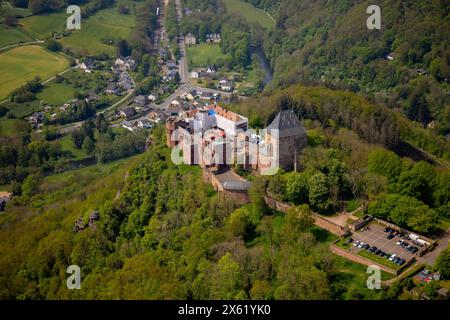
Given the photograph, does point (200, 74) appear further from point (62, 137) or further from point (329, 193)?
point (329, 193)

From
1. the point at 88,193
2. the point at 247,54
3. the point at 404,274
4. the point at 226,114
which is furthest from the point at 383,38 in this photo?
the point at 404,274

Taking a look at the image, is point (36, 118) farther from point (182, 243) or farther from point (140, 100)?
point (182, 243)

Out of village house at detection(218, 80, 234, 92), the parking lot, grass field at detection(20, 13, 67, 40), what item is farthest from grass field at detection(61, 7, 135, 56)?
the parking lot

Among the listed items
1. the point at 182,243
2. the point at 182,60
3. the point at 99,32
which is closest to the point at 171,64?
the point at 182,60

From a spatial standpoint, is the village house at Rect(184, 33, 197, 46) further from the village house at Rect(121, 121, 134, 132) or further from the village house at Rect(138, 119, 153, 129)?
the village house at Rect(121, 121, 134, 132)
